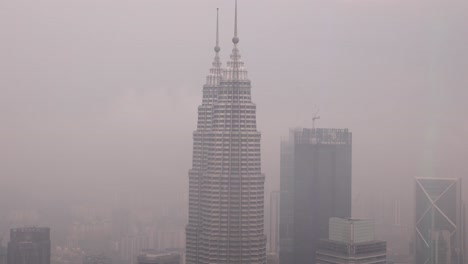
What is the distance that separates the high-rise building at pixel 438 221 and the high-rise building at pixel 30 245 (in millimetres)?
3908

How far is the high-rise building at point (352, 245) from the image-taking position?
9297 millimetres

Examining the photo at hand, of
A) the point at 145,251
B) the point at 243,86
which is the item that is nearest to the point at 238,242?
the point at 145,251

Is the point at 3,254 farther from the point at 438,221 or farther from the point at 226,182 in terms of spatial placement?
the point at 438,221

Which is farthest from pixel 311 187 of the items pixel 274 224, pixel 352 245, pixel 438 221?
pixel 438 221

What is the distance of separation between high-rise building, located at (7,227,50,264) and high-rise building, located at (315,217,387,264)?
304 cm

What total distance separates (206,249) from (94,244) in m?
1.25

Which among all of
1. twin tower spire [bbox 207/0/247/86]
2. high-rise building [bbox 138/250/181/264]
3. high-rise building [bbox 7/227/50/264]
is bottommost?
high-rise building [bbox 138/250/181/264]

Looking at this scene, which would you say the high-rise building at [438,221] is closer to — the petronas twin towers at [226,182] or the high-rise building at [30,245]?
the petronas twin towers at [226,182]

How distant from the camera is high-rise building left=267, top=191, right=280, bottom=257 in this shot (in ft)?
31.4

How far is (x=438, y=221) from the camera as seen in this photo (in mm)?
9781

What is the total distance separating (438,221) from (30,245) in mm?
4521

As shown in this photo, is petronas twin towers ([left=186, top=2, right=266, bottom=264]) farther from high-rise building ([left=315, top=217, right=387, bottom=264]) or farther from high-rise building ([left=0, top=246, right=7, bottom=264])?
high-rise building ([left=0, top=246, right=7, bottom=264])

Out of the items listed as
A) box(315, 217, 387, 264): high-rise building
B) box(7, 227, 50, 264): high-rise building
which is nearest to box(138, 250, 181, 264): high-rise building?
box(7, 227, 50, 264): high-rise building

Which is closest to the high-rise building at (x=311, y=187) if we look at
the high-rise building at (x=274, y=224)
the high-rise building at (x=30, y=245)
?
the high-rise building at (x=274, y=224)
